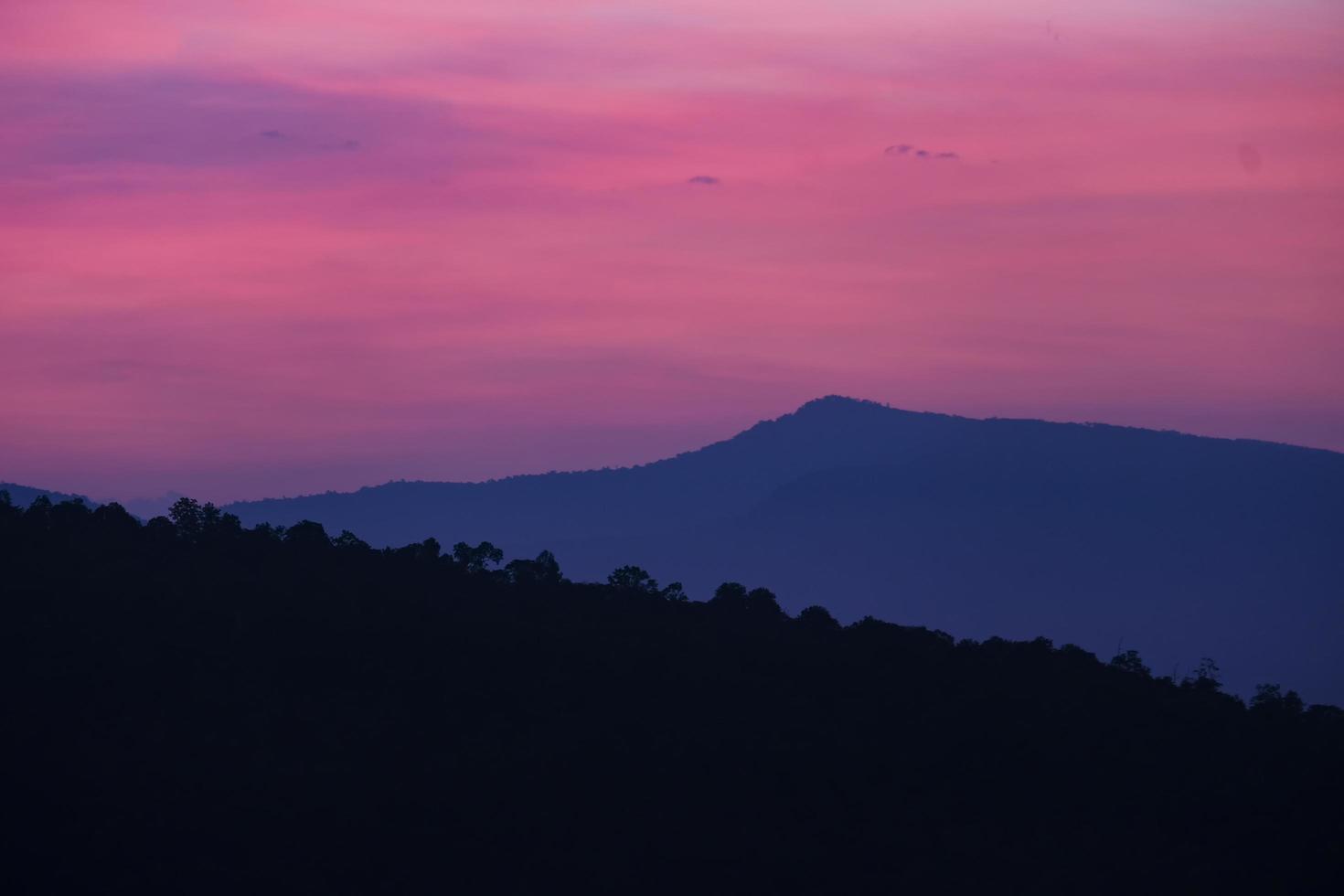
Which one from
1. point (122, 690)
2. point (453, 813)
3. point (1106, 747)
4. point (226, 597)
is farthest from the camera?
point (226, 597)

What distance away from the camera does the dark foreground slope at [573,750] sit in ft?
225

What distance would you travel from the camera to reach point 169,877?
64.0 m

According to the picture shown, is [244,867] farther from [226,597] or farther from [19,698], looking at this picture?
[226,597]

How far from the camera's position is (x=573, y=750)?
7838 centimetres

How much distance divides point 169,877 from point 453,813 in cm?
1254

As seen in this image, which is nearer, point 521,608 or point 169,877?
point 169,877

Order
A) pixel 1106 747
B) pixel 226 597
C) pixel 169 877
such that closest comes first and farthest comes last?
pixel 169 877 < pixel 1106 747 < pixel 226 597

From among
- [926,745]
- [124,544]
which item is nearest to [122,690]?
[124,544]

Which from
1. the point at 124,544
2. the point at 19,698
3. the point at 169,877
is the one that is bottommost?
the point at 169,877

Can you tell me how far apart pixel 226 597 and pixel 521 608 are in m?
→ 16.6

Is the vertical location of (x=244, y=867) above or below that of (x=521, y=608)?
below

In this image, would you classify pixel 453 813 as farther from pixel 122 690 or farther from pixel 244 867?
pixel 122 690

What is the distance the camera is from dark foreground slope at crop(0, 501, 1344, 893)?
6862 cm

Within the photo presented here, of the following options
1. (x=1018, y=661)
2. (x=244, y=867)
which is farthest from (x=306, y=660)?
(x=1018, y=661)
